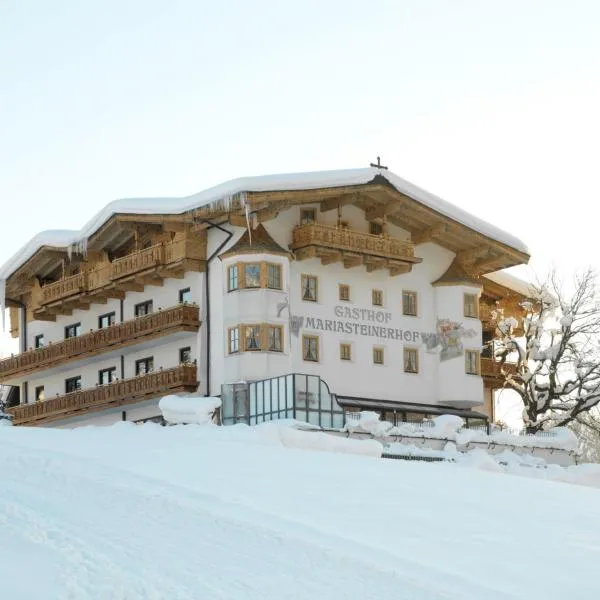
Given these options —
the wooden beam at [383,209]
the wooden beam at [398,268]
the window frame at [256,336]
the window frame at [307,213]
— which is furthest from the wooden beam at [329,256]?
the window frame at [256,336]

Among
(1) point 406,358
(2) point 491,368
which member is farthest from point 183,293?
(2) point 491,368

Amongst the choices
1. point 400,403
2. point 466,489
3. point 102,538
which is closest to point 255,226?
point 400,403

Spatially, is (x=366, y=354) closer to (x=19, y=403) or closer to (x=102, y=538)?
(x=19, y=403)

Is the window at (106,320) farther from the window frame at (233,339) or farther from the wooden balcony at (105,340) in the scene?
the window frame at (233,339)

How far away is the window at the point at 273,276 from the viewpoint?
42219 mm

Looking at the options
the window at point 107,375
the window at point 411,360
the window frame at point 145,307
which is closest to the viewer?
the window at point 411,360

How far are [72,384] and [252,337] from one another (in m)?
13.5

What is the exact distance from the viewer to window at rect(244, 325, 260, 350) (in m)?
41.8

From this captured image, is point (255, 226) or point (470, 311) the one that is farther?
point (470, 311)

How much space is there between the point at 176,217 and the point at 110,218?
13.4ft

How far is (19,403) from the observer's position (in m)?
57.6

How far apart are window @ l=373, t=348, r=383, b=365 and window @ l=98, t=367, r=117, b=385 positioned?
10.9 metres

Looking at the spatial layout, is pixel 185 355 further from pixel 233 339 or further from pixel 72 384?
pixel 72 384

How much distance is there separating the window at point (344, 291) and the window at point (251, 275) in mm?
3988
